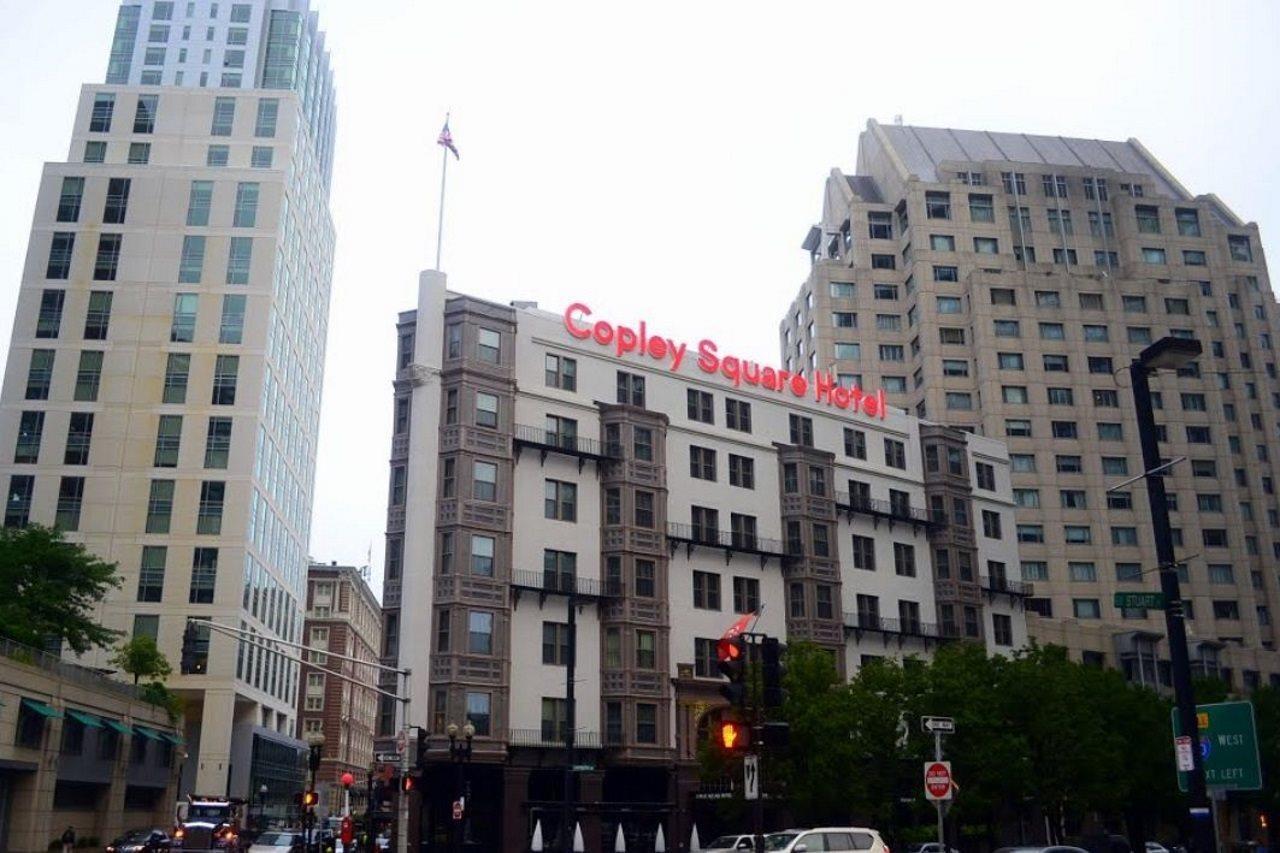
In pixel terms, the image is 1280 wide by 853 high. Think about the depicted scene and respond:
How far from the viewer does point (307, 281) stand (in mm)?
101938

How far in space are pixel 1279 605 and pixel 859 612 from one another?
5829cm

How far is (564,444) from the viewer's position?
59.0 meters

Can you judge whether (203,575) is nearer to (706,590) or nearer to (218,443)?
(218,443)

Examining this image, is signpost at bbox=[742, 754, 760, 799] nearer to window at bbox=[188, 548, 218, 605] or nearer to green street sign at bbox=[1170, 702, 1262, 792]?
green street sign at bbox=[1170, 702, 1262, 792]

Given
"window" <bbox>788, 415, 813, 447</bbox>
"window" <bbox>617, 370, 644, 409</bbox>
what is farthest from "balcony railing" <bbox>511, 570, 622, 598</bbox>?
"window" <bbox>788, 415, 813, 447</bbox>

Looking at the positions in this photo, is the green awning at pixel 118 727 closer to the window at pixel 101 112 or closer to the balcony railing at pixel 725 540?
the balcony railing at pixel 725 540

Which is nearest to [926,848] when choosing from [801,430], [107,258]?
[801,430]

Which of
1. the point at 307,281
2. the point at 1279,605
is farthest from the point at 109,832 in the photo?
the point at 1279,605

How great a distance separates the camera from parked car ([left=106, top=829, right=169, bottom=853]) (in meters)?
50.7

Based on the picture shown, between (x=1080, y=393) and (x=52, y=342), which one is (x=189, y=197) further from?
(x=1080, y=393)

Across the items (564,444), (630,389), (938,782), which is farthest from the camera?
(630,389)

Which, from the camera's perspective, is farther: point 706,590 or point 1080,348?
point 1080,348

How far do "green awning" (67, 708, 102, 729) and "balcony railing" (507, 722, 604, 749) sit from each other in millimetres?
20196

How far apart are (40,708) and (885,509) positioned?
46.2 metres
